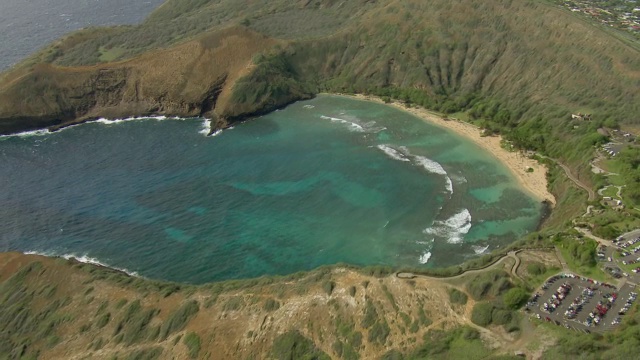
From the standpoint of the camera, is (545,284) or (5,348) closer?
(545,284)

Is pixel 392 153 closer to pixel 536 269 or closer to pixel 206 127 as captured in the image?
pixel 536 269

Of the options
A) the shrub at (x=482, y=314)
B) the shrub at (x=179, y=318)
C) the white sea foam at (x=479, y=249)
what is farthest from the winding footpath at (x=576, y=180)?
the shrub at (x=179, y=318)

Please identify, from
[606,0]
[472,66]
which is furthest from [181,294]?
[606,0]

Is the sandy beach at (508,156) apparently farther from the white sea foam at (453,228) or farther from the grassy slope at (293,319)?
the grassy slope at (293,319)

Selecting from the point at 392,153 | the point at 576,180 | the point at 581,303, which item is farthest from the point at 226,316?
the point at 576,180

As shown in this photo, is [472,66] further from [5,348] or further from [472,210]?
[5,348]
